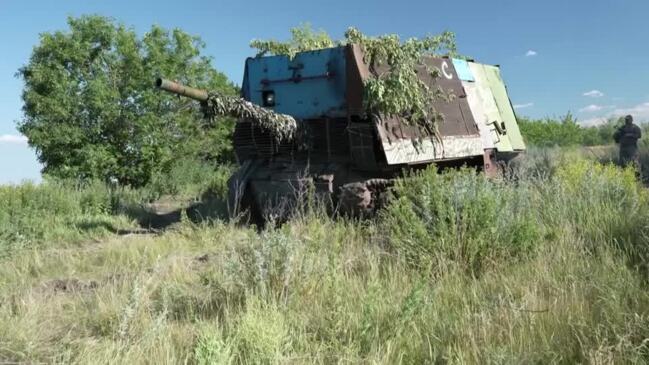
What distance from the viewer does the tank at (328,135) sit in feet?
30.9

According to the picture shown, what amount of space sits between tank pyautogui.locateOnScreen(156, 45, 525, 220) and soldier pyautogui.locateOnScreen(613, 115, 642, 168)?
7.35 metres

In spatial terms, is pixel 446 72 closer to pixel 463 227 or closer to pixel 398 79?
pixel 398 79

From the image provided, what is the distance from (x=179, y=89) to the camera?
873cm

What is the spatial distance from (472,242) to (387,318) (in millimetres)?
1599

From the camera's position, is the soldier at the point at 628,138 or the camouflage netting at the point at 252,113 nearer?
the camouflage netting at the point at 252,113

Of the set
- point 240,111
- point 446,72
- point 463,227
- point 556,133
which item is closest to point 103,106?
point 240,111

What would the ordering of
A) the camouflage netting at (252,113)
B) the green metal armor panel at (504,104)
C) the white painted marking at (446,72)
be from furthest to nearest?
the green metal armor panel at (504,104)
the white painted marking at (446,72)
the camouflage netting at (252,113)

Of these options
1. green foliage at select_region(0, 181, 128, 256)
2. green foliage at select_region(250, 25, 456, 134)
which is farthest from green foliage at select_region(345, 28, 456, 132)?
green foliage at select_region(0, 181, 128, 256)

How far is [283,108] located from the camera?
10.5 metres

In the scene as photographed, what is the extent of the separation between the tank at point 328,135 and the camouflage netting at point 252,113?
2cm

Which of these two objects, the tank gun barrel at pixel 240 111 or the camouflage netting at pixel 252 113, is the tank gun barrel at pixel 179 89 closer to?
the tank gun barrel at pixel 240 111

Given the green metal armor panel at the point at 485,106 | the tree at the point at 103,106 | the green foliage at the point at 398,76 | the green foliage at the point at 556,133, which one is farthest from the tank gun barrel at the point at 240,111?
the green foliage at the point at 556,133

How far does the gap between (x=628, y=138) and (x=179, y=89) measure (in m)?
13.1

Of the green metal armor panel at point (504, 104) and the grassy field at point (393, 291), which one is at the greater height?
the green metal armor panel at point (504, 104)
